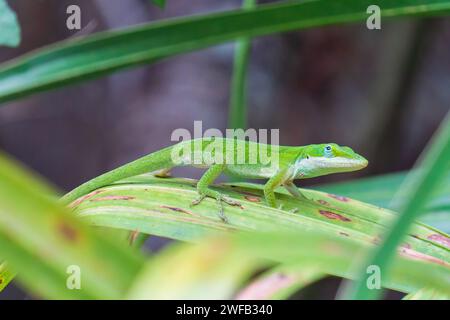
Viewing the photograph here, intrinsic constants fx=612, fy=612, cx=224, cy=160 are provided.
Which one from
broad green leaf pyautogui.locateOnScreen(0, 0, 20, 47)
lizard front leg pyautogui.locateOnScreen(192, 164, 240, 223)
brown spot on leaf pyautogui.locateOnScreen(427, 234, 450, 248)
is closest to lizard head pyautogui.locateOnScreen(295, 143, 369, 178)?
lizard front leg pyautogui.locateOnScreen(192, 164, 240, 223)

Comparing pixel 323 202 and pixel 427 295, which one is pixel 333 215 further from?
pixel 427 295

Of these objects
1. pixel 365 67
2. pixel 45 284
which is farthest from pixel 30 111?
pixel 45 284

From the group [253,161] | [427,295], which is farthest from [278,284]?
[253,161]

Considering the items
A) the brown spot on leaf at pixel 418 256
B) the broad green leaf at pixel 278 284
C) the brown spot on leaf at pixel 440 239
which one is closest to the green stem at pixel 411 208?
the broad green leaf at pixel 278 284

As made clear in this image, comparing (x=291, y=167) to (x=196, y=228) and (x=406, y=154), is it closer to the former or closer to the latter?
(x=196, y=228)

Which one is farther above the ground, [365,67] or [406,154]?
[365,67]

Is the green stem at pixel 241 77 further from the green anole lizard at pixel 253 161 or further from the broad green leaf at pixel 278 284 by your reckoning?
the broad green leaf at pixel 278 284

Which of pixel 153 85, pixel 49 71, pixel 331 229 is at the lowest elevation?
pixel 331 229

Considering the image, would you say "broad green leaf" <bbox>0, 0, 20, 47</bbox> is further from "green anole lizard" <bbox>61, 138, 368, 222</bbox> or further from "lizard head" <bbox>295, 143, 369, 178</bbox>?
"lizard head" <bbox>295, 143, 369, 178</bbox>
